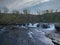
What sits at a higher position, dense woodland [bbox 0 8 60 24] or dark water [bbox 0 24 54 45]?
dense woodland [bbox 0 8 60 24]

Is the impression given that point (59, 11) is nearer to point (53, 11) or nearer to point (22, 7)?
point (53, 11)

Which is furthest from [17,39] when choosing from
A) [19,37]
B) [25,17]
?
[25,17]

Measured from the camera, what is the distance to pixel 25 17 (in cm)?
291

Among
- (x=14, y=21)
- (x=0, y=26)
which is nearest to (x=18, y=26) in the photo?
(x=14, y=21)

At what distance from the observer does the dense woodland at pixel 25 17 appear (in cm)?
285

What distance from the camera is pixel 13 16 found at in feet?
9.60

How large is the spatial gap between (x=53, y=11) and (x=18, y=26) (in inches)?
33.5

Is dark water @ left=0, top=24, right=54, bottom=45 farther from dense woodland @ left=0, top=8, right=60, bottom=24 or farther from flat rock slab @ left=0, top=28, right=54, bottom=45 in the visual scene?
dense woodland @ left=0, top=8, right=60, bottom=24

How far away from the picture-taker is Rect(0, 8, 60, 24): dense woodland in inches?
112

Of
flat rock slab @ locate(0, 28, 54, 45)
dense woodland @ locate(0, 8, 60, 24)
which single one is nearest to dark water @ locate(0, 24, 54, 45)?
flat rock slab @ locate(0, 28, 54, 45)

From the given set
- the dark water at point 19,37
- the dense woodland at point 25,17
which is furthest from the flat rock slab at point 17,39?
the dense woodland at point 25,17

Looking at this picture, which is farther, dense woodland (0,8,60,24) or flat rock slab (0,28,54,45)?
dense woodland (0,8,60,24)

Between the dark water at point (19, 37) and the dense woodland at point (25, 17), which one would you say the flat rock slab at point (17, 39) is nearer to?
the dark water at point (19, 37)

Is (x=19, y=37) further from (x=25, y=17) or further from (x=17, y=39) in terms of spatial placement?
(x=25, y=17)
